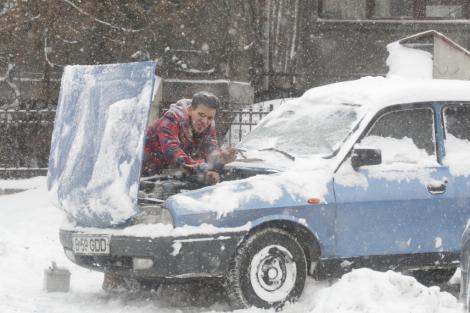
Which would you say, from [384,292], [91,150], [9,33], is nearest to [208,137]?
[91,150]

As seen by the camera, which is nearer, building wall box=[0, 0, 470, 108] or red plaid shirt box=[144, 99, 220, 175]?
red plaid shirt box=[144, 99, 220, 175]

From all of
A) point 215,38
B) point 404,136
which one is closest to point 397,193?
point 404,136

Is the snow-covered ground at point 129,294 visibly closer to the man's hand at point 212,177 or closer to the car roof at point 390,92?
the man's hand at point 212,177

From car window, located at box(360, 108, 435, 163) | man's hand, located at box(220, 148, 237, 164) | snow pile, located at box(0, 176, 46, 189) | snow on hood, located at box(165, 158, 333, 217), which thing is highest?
car window, located at box(360, 108, 435, 163)

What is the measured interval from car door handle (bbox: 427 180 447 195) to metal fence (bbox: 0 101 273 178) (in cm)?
732

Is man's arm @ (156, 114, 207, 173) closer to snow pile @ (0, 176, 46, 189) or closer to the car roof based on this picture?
the car roof

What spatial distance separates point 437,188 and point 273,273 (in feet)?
5.06

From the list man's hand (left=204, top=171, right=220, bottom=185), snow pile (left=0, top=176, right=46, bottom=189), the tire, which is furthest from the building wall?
the tire

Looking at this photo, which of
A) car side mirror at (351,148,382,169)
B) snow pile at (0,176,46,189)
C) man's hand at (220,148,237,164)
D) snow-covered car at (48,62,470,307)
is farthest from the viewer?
snow pile at (0,176,46,189)

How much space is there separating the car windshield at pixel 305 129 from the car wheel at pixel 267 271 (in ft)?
2.79

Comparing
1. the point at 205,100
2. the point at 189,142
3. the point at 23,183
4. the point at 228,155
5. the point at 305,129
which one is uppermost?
the point at 205,100

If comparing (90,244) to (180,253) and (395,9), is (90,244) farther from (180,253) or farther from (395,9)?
(395,9)

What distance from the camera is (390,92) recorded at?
7.52m

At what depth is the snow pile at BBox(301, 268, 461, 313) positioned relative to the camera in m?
6.05
